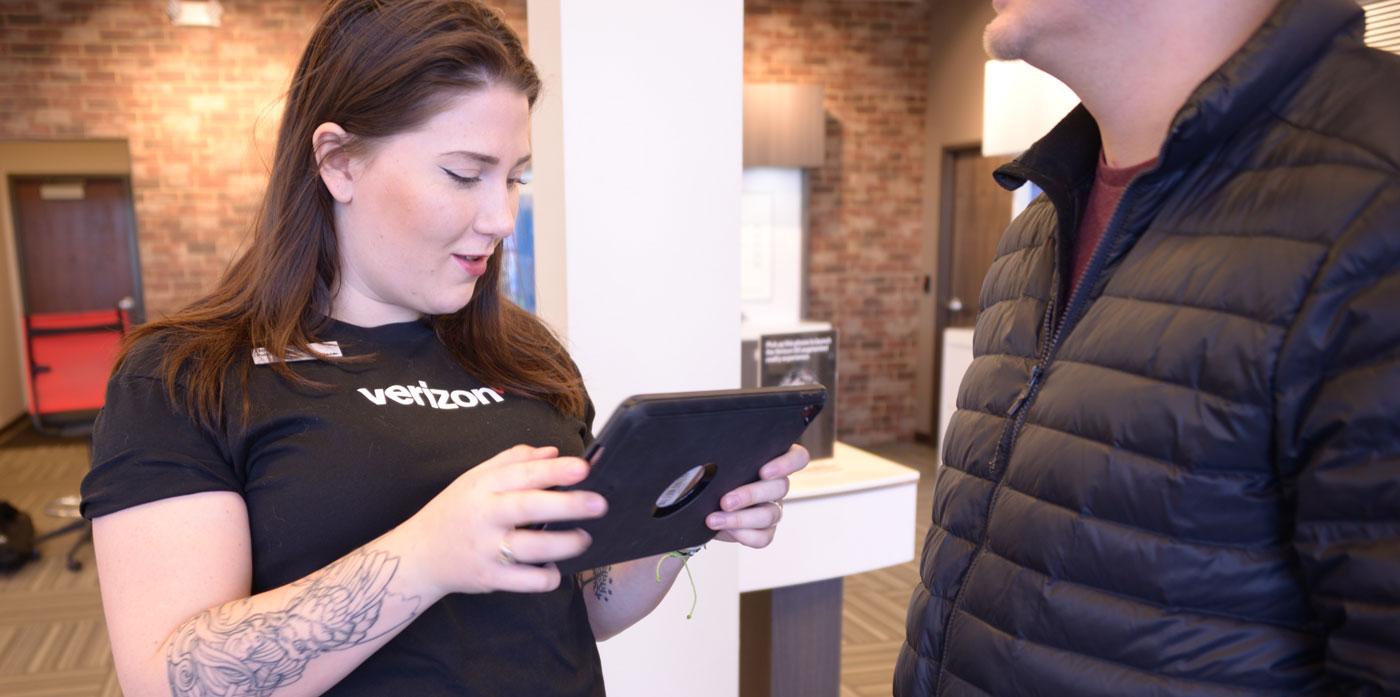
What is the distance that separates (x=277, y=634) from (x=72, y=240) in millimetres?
9526

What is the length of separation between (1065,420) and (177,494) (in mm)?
944

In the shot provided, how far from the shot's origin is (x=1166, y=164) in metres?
0.93

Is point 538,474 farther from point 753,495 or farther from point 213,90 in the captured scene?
point 213,90

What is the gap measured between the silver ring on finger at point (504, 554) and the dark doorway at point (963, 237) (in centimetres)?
573

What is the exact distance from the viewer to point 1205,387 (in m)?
0.84

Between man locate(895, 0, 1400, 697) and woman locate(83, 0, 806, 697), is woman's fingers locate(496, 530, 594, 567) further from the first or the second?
man locate(895, 0, 1400, 697)

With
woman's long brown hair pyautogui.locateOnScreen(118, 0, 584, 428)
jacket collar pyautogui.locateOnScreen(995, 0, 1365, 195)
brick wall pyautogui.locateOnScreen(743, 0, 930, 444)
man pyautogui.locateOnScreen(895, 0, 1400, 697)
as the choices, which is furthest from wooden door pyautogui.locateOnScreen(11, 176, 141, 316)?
jacket collar pyautogui.locateOnScreen(995, 0, 1365, 195)

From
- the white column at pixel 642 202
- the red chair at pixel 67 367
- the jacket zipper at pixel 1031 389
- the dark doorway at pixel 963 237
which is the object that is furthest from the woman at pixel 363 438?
the dark doorway at pixel 963 237

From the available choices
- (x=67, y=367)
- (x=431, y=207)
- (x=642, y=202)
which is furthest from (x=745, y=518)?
(x=67, y=367)

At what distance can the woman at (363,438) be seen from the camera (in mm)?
839

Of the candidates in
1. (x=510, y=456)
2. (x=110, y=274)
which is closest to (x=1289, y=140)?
(x=510, y=456)

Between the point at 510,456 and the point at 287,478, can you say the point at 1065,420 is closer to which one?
the point at 510,456

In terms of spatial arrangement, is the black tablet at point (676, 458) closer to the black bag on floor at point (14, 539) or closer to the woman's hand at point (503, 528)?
the woman's hand at point (503, 528)

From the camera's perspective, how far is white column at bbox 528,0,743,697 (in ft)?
6.08
